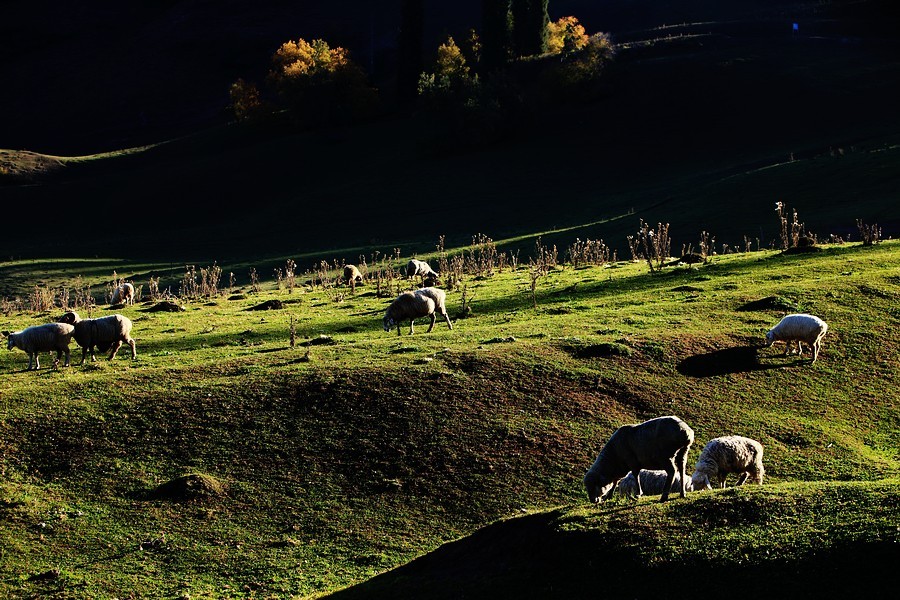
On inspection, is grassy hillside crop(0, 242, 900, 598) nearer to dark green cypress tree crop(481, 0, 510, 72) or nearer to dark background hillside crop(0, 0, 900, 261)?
dark background hillside crop(0, 0, 900, 261)

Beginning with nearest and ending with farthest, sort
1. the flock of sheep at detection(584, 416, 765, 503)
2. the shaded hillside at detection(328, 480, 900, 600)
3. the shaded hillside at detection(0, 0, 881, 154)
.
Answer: the shaded hillside at detection(328, 480, 900, 600), the flock of sheep at detection(584, 416, 765, 503), the shaded hillside at detection(0, 0, 881, 154)

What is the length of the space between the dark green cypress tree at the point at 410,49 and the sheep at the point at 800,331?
294 ft

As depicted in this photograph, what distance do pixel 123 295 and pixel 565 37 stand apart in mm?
77974

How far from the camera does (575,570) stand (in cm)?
1477

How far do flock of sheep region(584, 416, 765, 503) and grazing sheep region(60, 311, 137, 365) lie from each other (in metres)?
16.2

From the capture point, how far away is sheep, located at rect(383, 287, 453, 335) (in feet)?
104

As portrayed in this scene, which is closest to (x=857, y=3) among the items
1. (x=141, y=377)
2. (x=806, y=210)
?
(x=806, y=210)

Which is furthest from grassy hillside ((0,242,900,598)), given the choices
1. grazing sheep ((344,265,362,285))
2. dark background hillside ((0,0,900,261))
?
dark background hillside ((0,0,900,261))

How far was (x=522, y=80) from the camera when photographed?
342 ft

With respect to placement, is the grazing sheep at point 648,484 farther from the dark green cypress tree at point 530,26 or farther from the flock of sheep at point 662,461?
the dark green cypress tree at point 530,26

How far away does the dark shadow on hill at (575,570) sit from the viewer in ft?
44.0

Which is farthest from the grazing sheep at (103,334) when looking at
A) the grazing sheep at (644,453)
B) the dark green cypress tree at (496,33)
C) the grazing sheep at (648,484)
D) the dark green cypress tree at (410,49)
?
the dark green cypress tree at (410,49)

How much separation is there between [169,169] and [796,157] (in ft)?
211

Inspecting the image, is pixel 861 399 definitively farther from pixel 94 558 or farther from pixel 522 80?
pixel 522 80
